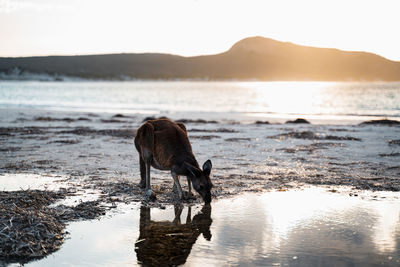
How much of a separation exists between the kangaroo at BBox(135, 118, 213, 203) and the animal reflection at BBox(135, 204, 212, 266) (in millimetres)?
518

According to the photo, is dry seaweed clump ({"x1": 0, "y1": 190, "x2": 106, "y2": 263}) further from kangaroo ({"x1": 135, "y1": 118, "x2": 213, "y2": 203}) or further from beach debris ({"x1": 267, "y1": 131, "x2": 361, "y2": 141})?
beach debris ({"x1": 267, "y1": 131, "x2": 361, "y2": 141})

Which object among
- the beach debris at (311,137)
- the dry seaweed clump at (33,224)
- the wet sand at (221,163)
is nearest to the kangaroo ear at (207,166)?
the wet sand at (221,163)

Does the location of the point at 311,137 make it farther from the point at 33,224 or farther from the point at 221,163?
the point at 33,224

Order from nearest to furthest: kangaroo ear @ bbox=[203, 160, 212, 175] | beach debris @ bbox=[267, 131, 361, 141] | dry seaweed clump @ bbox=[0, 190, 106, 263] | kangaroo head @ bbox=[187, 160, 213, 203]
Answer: dry seaweed clump @ bbox=[0, 190, 106, 263] < kangaroo ear @ bbox=[203, 160, 212, 175] < kangaroo head @ bbox=[187, 160, 213, 203] < beach debris @ bbox=[267, 131, 361, 141]

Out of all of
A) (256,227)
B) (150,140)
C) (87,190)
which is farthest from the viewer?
(87,190)

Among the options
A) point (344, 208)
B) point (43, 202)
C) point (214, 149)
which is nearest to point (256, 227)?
point (344, 208)

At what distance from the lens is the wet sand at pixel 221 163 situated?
29.0 ft

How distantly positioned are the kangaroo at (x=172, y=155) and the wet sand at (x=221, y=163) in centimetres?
69

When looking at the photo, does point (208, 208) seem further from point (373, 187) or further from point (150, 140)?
point (373, 187)

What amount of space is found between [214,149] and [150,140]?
7.46 metres

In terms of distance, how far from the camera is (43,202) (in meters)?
7.51

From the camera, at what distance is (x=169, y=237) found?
5.95 m

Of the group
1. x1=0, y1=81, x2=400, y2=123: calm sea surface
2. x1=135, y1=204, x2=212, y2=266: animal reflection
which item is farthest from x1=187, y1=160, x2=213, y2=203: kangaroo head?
x1=0, y1=81, x2=400, y2=123: calm sea surface

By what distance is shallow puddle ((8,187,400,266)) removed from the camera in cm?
509
